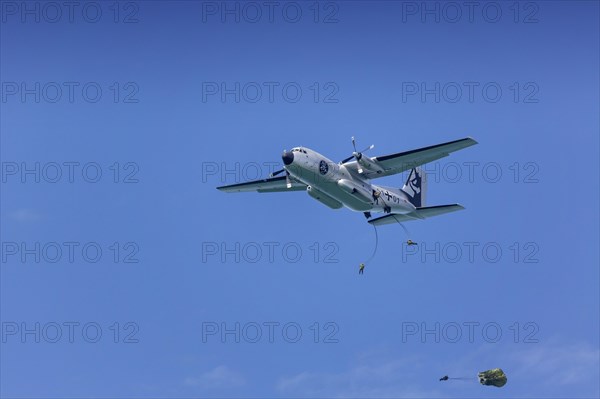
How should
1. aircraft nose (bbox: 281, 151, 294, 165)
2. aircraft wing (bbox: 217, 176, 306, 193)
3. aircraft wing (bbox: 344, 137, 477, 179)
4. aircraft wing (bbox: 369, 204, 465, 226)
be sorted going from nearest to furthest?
aircraft nose (bbox: 281, 151, 294, 165)
aircraft wing (bbox: 344, 137, 477, 179)
aircraft wing (bbox: 369, 204, 465, 226)
aircraft wing (bbox: 217, 176, 306, 193)

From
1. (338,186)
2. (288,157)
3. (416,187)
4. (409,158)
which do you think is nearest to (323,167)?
(338,186)

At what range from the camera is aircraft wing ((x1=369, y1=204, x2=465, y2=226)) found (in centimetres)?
5606

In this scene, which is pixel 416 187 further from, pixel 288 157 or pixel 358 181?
pixel 288 157

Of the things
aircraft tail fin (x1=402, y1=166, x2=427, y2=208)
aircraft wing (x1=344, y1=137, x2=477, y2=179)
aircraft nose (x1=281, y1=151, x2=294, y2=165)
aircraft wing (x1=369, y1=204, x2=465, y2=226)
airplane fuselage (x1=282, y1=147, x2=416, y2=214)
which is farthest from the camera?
aircraft tail fin (x1=402, y1=166, x2=427, y2=208)

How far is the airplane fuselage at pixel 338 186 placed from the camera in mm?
51938

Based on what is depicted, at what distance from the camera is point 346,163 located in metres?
54.8

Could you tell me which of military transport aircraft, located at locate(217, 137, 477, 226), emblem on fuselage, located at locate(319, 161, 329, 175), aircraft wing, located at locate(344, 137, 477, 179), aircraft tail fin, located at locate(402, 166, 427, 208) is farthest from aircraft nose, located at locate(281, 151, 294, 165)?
aircraft tail fin, located at locate(402, 166, 427, 208)

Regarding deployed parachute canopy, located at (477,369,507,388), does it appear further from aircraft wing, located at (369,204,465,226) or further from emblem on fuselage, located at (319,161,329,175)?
emblem on fuselage, located at (319,161,329,175)

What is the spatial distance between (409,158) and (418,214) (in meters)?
5.21

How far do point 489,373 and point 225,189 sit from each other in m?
22.6

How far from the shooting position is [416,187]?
6172 cm

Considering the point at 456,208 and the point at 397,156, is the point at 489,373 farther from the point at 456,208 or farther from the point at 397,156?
the point at 397,156

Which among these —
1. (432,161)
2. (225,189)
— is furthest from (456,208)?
(225,189)

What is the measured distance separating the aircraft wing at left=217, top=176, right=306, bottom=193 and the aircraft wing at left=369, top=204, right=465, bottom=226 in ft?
19.4
